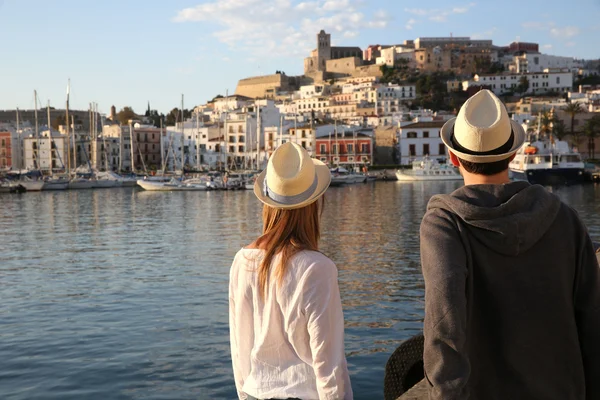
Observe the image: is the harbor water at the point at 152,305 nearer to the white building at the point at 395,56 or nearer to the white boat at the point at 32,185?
the white boat at the point at 32,185

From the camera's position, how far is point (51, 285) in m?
16.0

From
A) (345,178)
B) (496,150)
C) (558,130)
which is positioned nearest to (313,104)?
(558,130)

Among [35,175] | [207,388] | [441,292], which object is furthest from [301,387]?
[35,175]

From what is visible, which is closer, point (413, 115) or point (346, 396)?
point (346, 396)

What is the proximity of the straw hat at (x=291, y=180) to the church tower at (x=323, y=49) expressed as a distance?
550 feet

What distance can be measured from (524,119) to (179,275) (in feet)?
281

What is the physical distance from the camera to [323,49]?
17212cm

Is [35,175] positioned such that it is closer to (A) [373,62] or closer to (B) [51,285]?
(B) [51,285]

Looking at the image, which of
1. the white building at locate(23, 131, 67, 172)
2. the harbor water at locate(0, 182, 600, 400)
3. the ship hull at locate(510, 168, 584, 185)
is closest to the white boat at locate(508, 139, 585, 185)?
the ship hull at locate(510, 168, 584, 185)

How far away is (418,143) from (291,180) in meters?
85.3

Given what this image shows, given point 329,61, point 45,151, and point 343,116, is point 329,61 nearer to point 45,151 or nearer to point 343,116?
point 343,116

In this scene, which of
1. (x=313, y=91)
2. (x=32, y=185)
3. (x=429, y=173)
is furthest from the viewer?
(x=313, y=91)

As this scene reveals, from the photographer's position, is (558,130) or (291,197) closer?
(291,197)

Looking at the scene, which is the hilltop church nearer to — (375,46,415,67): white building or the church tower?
the church tower
